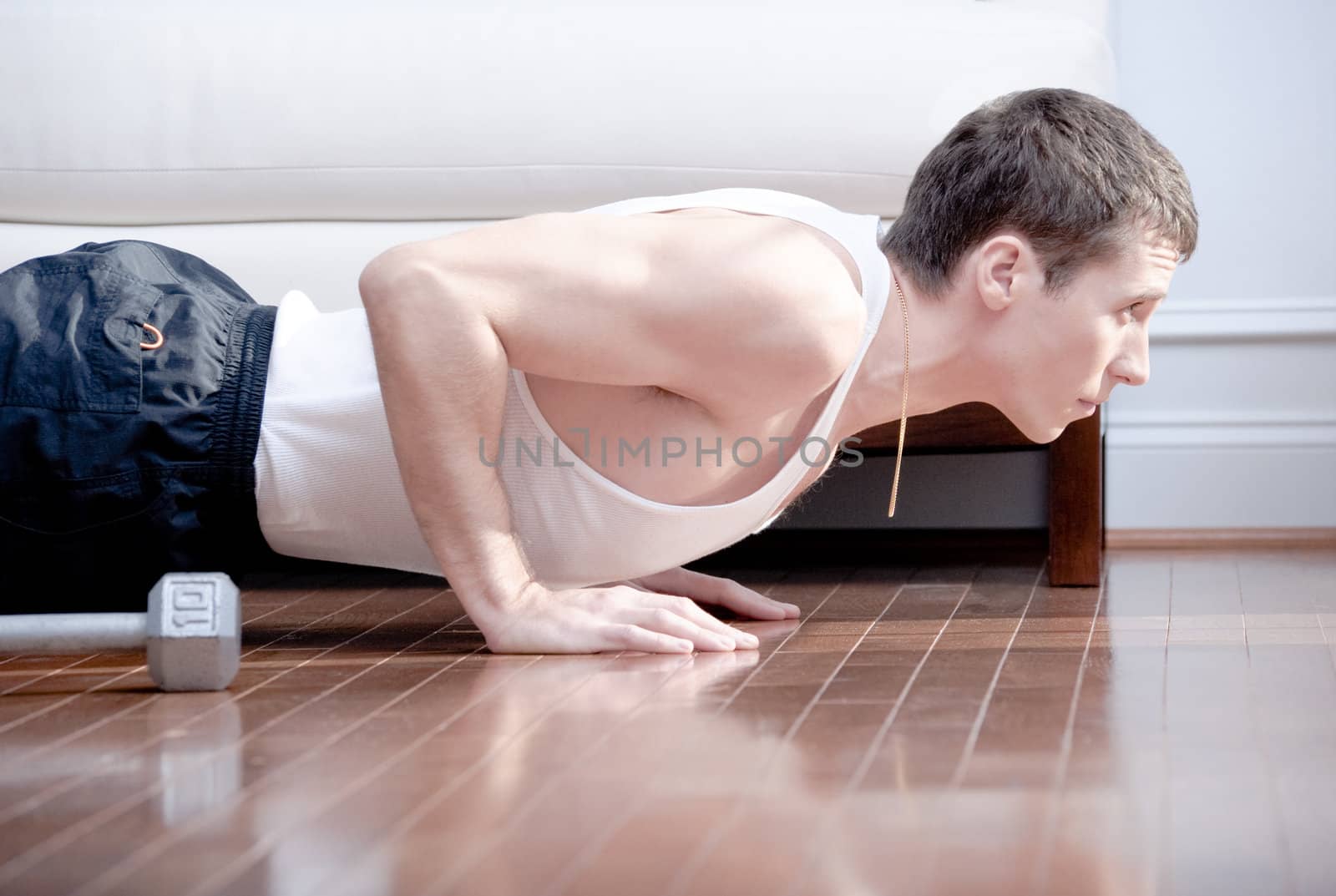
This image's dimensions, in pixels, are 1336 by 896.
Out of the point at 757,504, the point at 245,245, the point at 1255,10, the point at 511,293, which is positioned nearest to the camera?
the point at 511,293

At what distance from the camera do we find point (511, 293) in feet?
3.42

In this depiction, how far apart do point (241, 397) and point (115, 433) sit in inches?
4.0

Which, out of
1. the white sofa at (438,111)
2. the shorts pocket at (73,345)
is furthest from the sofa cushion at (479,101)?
the shorts pocket at (73,345)

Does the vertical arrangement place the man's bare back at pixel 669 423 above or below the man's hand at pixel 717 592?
above

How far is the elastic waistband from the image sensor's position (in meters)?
1.19

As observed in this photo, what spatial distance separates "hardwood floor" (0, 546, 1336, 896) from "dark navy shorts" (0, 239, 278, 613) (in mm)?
99

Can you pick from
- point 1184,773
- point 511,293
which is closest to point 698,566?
point 511,293

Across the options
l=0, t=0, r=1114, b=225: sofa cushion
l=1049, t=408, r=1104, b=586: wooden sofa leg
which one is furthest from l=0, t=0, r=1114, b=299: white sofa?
l=1049, t=408, r=1104, b=586: wooden sofa leg

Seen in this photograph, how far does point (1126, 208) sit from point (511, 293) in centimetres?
46

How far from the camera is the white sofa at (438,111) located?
156 cm

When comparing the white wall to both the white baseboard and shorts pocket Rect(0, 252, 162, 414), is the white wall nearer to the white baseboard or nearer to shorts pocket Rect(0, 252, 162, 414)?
the white baseboard

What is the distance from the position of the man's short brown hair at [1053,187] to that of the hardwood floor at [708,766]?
1.01 feet

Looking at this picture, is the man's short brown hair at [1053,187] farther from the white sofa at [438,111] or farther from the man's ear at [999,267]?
the white sofa at [438,111]

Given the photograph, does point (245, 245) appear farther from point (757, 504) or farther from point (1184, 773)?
point (1184, 773)
